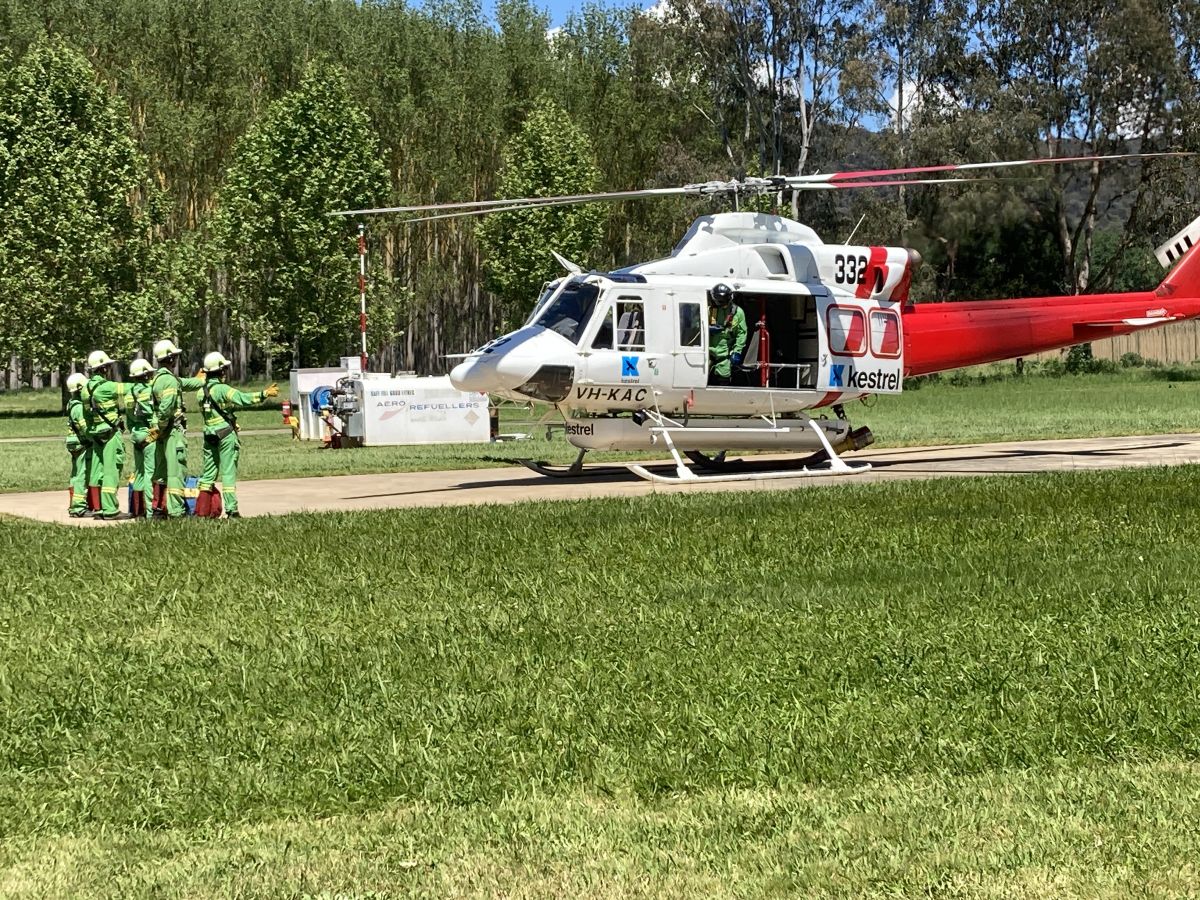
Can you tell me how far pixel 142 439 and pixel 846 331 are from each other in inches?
374

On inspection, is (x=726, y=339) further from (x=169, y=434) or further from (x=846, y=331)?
(x=169, y=434)

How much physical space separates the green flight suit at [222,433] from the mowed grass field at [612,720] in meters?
3.12

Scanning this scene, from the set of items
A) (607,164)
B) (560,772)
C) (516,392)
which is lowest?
(560,772)

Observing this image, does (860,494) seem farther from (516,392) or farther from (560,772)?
(560,772)

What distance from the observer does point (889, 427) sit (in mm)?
31172

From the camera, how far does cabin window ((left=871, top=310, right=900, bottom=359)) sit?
2059cm

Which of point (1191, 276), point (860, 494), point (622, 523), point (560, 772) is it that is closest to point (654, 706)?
point (560, 772)

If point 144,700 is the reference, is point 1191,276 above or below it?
above

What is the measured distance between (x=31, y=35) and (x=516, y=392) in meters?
49.7

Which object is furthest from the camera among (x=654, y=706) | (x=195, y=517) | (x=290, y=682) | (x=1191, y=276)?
(x=1191, y=276)

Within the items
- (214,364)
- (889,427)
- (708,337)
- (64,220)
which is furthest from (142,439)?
(64,220)

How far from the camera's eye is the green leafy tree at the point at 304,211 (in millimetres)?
53156

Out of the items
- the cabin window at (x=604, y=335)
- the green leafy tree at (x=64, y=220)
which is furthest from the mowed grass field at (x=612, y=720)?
the green leafy tree at (x=64, y=220)

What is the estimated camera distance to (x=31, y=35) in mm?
60031
